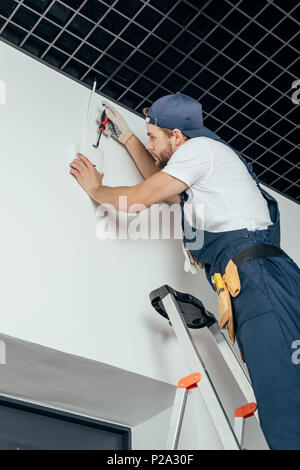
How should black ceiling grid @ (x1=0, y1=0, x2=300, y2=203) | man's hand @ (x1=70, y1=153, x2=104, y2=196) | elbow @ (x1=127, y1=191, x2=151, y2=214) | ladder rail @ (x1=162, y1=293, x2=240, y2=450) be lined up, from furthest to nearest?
black ceiling grid @ (x1=0, y1=0, x2=300, y2=203), man's hand @ (x1=70, y1=153, x2=104, y2=196), elbow @ (x1=127, y1=191, x2=151, y2=214), ladder rail @ (x1=162, y1=293, x2=240, y2=450)

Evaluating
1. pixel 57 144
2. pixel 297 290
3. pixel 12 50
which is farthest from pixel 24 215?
pixel 297 290

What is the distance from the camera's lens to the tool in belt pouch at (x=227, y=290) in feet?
4.69

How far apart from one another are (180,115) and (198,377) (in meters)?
0.91

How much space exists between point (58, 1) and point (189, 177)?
796 mm

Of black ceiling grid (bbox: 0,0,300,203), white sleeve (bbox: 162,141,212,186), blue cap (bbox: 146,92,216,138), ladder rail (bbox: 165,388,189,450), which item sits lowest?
ladder rail (bbox: 165,388,189,450)

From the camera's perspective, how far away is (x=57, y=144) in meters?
1.85

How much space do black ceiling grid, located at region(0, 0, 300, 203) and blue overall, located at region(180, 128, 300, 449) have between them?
0.79 m

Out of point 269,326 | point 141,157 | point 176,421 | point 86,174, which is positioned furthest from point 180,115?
point 176,421

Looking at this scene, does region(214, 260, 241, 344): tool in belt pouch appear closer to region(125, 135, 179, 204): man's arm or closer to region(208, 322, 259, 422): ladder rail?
region(208, 322, 259, 422): ladder rail

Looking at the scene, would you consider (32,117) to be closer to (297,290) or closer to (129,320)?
(129,320)

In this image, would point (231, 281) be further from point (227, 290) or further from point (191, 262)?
→ point (191, 262)

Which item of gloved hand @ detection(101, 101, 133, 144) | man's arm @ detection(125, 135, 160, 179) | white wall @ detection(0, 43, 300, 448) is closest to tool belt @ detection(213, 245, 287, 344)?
white wall @ detection(0, 43, 300, 448)

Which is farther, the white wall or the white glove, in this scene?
the white glove

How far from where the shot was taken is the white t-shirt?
1.58 meters
